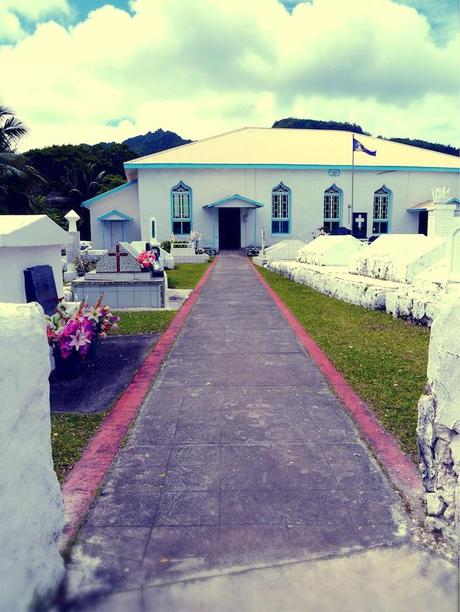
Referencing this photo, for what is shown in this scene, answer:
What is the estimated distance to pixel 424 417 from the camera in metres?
3.45

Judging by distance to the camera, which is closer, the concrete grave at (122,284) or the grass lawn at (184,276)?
the concrete grave at (122,284)

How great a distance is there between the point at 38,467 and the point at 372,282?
10586 millimetres

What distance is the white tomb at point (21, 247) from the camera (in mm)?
6191

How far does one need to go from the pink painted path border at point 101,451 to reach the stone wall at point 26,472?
1.41 ft

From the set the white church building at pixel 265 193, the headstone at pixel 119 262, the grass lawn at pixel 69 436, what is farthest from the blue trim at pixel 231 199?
the grass lawn at pixel 69 436

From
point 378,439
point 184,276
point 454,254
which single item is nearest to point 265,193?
point 184,276

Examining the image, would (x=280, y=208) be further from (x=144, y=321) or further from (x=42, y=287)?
(x=42, y=287)

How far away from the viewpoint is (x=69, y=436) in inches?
186

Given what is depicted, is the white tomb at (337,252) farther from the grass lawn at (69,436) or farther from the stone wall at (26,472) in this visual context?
the stone wall at (26,472)

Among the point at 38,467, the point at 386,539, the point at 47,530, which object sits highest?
the point at 38,467

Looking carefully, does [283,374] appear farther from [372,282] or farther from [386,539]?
[372,282]

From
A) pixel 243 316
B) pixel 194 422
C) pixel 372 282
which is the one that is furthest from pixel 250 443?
pixel 372 282

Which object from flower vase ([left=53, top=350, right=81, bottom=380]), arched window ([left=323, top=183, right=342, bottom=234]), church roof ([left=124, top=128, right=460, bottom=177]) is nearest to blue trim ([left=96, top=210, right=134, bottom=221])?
church roof ([left=124, top=128, right=460, bottom=177])

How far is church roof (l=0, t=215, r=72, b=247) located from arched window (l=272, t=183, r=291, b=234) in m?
26.9
